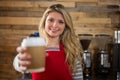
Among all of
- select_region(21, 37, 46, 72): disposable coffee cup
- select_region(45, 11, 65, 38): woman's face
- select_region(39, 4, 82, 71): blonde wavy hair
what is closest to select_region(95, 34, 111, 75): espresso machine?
select_region(39, 4, 82, 71): blonde wavy hair

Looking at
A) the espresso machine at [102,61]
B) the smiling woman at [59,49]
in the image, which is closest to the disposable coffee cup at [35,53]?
the smiling woman at [59,49]

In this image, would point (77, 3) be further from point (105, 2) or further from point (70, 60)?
point (70, 60)

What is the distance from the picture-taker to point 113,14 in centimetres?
339

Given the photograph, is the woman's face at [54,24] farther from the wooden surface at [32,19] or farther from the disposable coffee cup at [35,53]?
the wooden surface at [32,19]

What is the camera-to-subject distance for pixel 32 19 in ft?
11.3

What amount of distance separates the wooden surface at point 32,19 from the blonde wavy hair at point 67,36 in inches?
72.7

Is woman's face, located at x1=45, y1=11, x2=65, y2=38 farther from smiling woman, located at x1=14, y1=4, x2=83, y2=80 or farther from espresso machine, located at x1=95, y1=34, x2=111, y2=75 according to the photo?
espresso machine, located at x1=95, y1=34, x2=111, y2=75

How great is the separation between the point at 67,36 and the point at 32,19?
1982mm

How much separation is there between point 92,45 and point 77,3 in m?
0.64

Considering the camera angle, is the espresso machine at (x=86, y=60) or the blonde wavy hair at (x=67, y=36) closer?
the blonde wavy hair at (x=67, y=36)

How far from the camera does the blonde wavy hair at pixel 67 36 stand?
4.80 ft

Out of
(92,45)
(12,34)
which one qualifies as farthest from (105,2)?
(12,34)

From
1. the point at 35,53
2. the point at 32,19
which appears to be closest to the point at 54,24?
the point at 35,53

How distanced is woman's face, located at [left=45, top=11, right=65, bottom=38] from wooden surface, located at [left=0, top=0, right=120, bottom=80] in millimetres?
1955
